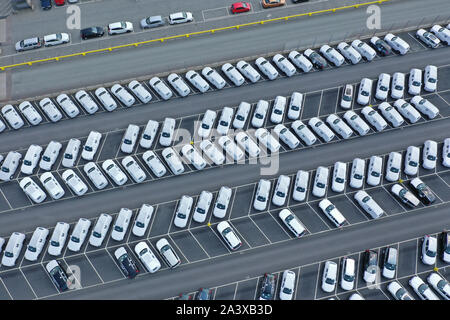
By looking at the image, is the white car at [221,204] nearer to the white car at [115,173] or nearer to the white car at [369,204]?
the white car at [115,173]

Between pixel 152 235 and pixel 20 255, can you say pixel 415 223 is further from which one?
pixel 20 255

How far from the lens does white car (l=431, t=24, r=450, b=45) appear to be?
219ft

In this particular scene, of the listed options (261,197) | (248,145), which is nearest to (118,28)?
(248,145)

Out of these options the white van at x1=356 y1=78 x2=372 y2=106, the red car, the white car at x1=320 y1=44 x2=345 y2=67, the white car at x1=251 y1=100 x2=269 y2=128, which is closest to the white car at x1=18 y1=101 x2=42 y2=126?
the white car at x1=251 y1=100 x2=269 y2=128

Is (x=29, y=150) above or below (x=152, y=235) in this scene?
above

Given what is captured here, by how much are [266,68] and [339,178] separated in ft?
75.1

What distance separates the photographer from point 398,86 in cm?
6241

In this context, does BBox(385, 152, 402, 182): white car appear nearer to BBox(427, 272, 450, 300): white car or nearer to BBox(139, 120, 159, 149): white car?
BBox(427, 272, 450, 300): white car

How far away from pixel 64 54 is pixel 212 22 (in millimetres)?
28280

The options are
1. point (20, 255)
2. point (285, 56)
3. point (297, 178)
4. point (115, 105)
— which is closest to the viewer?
point (20, 255)

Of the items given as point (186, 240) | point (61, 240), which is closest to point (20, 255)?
point (61, 240)

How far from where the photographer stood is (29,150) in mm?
56594

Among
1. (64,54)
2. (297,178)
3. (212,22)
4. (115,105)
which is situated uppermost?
(212,22)

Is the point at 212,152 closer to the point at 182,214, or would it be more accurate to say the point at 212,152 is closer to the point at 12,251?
the point at 182,214
